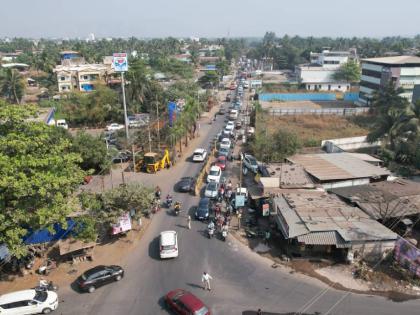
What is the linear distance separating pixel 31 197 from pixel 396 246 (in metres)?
19.2

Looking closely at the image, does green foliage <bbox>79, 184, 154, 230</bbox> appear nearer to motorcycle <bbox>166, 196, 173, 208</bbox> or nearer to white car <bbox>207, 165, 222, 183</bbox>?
motorcycle <bbox>166, 196, 173, 208</bbox>

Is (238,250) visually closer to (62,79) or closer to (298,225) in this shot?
(298,225)

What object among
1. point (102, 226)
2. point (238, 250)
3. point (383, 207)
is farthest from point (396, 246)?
point (102, 226)

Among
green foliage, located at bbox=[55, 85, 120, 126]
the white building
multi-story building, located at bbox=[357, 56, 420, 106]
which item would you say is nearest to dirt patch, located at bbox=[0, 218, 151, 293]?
green foliage, located at bbox=[55, 85, 120, 126]

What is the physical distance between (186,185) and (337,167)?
12.8m

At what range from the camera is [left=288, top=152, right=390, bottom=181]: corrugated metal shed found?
28.0 m

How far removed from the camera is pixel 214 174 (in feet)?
102

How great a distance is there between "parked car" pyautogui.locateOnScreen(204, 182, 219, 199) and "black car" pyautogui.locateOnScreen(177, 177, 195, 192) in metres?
1.38

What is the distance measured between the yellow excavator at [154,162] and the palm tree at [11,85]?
1734 inches

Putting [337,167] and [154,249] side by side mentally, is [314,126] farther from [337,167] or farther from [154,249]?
[154,249]

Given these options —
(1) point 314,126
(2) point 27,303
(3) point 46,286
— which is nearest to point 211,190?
(3) point 46,286

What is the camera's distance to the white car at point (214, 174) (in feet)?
99.1

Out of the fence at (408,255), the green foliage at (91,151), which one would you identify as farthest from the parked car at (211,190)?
the fence at (408,255)

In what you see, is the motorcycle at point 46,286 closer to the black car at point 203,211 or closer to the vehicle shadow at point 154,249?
the vehicle shadow at point 154,249
